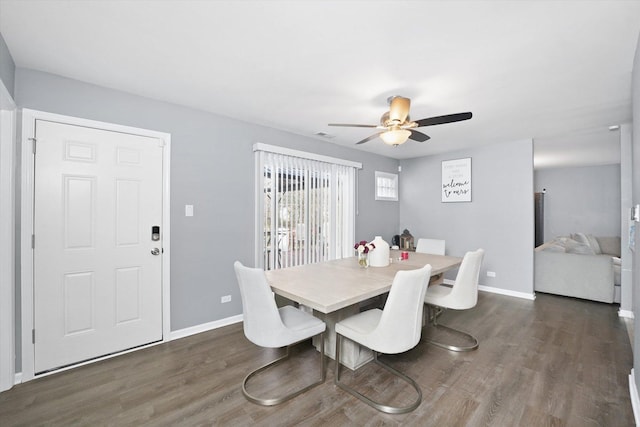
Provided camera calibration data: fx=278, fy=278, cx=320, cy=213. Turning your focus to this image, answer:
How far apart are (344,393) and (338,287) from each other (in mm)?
743

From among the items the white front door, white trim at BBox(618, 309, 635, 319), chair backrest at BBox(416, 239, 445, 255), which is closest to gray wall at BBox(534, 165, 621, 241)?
white trim at BBox(618, 309, 635, 319)

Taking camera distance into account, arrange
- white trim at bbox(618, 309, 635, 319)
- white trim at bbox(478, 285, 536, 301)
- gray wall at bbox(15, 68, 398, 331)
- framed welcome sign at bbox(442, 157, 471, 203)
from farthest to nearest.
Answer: framed welcome sign at bbox(442, 157, 471, 203), white trim at bbox(478, 285, 536, 301), white trim at bbox(618, 309, 635, 319), gray wall at bbox(15, 68, 398, 331)

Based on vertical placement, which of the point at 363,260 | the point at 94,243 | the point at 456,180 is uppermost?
the point at 456,180

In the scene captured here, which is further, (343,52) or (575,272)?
(575,272)

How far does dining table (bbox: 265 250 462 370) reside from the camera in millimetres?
1807

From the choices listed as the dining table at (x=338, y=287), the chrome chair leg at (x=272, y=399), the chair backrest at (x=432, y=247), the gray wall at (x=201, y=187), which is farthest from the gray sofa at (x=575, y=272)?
the gray wall at (x=201, y=187)

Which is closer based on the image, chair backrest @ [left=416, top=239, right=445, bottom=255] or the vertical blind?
the vertical blind

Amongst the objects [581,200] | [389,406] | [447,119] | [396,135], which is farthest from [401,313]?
[581,200]

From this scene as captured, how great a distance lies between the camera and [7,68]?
1950 mm

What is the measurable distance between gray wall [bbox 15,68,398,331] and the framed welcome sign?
325 cm

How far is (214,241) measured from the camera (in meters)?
3.15

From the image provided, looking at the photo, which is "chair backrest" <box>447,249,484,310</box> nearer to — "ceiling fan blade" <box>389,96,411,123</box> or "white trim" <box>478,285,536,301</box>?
"ceiling fan blade" <box>389,96,411,123</box>

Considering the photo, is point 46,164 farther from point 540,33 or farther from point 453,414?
point 540,33

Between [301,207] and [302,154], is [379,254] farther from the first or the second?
[302,154]
